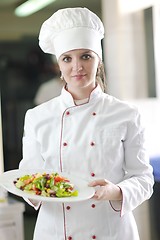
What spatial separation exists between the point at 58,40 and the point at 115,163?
0.37m

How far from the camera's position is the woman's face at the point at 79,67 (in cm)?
120

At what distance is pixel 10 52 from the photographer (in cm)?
213

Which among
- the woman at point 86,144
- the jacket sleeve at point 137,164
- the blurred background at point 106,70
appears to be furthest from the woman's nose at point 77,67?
the blurred background at point 106,70

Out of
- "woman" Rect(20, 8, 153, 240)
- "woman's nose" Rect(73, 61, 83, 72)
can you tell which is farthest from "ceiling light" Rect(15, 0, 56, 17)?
"woman's nose" Rect(73, 61, 83, 72)

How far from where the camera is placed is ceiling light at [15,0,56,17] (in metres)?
2.14

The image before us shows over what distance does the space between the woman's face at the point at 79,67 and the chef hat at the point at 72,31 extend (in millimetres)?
16

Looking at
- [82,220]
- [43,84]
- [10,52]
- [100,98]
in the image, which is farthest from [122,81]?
[82,220]

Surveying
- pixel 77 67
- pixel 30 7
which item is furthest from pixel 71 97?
pixel 30 7

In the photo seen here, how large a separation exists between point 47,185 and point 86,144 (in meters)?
0.15

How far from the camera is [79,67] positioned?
3.91ft

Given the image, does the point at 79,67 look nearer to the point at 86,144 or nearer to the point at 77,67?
the point at 77,67

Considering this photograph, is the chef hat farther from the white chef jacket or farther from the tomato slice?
the tomato slice

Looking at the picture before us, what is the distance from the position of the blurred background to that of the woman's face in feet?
3.06

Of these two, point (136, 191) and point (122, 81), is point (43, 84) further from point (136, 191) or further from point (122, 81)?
point (136, 191)
